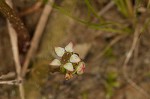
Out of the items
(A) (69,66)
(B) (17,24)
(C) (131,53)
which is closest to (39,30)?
(B) (17,24)

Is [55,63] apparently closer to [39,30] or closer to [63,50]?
[63,50]

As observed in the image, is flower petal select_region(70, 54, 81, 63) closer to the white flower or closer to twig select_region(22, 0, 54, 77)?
the white flower

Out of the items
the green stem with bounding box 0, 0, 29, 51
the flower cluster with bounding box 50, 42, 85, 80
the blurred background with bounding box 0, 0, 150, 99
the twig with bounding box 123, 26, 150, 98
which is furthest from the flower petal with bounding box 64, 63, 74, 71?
the twig with bounding box 123, 26, 150, 98

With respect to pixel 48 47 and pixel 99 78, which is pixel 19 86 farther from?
pixel 99 78

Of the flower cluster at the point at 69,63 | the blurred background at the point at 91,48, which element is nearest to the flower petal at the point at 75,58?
the flower cluster at the point at 69,63

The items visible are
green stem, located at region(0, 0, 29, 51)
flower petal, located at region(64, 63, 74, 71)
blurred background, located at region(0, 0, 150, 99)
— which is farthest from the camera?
blurred background, located at region(0, 0, 150, 99)

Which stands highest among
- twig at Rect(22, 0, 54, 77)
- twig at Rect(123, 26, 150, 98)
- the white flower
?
twig at Rect(22, 0, 54, 77)

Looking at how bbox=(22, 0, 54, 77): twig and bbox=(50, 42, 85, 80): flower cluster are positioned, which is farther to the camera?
bbox=(22, 0, 54, 77): twig
